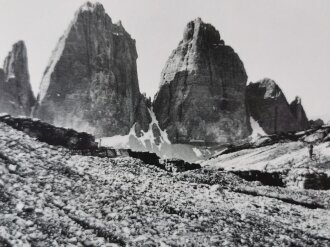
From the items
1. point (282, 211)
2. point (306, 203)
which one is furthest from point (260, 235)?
point (306, 203)

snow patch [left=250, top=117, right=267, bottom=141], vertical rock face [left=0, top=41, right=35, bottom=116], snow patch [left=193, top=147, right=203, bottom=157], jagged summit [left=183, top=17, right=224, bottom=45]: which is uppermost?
jagged summit [left=183, top=17, right=224, bottom=45]

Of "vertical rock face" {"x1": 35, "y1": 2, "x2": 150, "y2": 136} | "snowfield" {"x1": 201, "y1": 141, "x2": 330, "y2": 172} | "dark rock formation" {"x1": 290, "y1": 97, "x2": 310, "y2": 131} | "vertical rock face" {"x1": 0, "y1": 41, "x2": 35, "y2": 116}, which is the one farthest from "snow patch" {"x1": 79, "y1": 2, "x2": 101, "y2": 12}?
"dark rock formation" {"x1": 290, "y1": 97, "x2": 310, "y2": 131}

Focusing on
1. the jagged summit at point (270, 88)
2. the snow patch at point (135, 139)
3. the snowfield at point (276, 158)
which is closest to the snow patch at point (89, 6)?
the snow patch at point (135, 139)

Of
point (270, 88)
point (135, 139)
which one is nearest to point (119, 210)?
point (135, 139)

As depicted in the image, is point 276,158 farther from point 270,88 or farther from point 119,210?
point 270,88

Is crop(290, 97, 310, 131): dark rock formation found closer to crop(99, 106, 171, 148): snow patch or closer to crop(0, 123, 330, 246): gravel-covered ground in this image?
crop(99, 106, 171, 148): snow patch
